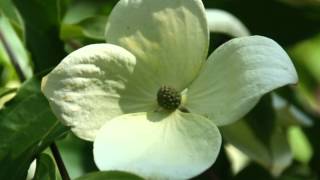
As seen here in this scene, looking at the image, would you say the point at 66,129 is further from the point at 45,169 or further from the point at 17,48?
the point at 17,48

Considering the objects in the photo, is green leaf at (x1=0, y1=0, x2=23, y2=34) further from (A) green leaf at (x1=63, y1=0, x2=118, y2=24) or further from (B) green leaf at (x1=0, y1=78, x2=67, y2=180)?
(A) green leaf at (x1=63, y1=0, x2=118, y2=24)

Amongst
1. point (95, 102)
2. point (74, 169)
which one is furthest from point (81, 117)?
point (74, 169)

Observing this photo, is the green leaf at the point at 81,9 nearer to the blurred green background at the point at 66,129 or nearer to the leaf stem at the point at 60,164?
the blurred green background at the point at 66,129

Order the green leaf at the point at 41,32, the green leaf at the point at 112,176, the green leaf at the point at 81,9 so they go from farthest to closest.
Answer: the green leaf at the point at 81,9, the green leaf at the point at 41,32, the green leaf at the point at 112,176

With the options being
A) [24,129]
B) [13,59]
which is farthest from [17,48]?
[24,129]

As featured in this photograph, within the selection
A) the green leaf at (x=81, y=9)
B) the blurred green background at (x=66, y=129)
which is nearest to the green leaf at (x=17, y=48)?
the blurred green background at (x=66, y=129)

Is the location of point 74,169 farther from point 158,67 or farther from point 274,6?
point 274,6

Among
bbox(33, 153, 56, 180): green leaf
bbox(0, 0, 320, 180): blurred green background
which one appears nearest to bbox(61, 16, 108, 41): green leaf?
bbox(0, 0, 320, 180): blurred green background
